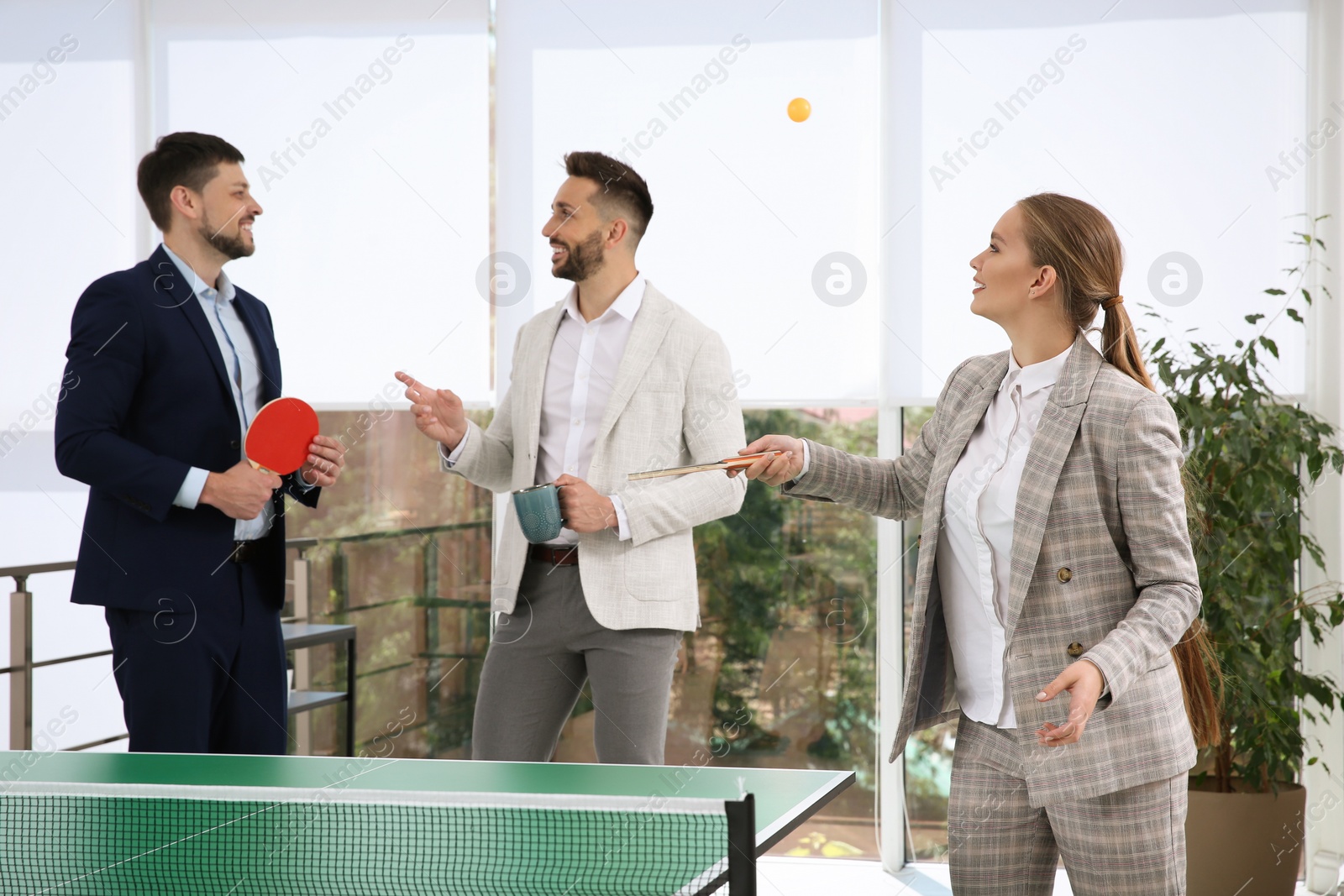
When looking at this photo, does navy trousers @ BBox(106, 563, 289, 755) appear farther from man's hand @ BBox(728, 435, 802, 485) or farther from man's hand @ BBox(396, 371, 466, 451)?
man's hand @ BBox(728, 435, 802, 485)

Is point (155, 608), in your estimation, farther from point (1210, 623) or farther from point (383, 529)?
point (1210, 623)

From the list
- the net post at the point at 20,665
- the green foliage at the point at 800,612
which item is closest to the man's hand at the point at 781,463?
the green foliage at the point at 800,612

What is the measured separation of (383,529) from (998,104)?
259 centimetres

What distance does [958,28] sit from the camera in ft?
12.7

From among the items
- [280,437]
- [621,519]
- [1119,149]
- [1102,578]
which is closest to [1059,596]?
[1102,578]

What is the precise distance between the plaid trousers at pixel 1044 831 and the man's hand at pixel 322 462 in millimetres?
1423

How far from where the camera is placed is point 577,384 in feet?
8.29

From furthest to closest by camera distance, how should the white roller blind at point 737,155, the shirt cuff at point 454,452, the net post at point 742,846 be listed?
1. the white roller blind at point 737,155
2. the shirt cuff at point 454,452
3. the net post at point 742,846

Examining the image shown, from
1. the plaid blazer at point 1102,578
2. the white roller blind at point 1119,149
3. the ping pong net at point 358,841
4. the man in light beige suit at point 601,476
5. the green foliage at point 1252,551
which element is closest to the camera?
the ping pong net at point 358,841

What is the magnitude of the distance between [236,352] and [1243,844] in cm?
300

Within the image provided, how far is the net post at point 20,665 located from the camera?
3432 millimetres

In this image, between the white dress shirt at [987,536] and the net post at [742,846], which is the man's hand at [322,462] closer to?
the white dress shirt at [987,536]

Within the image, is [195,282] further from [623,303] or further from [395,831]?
[395,831]

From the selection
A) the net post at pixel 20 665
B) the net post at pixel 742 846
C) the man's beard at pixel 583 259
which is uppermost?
the man's beard at pixel 583 259
